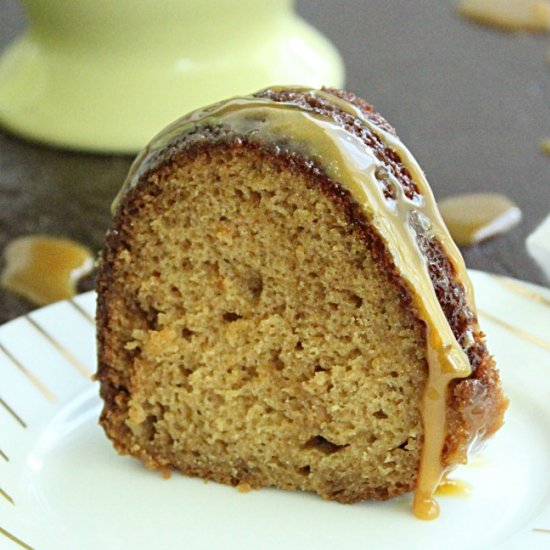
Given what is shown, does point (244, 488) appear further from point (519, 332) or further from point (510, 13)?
point (510, 13)

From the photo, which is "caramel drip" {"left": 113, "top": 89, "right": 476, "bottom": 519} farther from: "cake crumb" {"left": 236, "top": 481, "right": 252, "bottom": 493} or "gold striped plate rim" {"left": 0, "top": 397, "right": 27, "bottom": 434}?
"gold striped plate rim" {"left": 0, "top": 397, "right": 27, "bottom": 434}

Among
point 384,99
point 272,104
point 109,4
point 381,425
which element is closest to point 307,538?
point 381,425

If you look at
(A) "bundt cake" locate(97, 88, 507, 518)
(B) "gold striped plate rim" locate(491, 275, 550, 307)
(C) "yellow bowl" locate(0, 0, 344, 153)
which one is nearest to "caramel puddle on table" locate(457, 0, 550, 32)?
(C) "yellow bowl" locate(0, 0, 344, 153)

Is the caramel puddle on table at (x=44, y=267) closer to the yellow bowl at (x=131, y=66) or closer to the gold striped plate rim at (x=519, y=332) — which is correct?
the yellow bowl at (x=131, y=66)

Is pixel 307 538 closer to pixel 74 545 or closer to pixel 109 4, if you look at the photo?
pixel 74 545

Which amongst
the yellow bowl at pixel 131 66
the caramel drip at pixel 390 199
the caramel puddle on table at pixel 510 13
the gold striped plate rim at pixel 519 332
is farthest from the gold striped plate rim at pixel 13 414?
the caramel puddle on table at pixel 510 13
